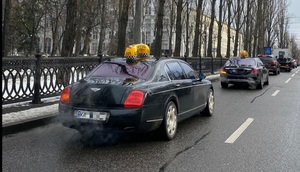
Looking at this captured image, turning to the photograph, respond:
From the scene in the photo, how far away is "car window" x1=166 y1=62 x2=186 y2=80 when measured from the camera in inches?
277

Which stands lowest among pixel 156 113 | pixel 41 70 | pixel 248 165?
pixel 248 165

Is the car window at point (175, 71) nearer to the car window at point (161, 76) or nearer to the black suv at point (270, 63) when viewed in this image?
the car window at point (161, 76)

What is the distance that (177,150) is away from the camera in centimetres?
580

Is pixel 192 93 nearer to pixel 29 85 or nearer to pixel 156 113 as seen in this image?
pixel 156 113

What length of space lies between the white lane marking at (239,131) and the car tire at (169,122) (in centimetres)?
95

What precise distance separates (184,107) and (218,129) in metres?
0.89

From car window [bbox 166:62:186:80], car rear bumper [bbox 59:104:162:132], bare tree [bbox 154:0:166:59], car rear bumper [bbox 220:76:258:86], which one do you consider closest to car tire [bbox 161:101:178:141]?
car rear bumper [bbox 59:104:162:132]

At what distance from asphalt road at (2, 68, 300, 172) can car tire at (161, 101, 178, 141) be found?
0.13 metres

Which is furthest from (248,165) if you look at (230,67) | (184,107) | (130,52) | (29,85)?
(230,67)

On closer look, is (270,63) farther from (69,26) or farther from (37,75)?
(37,75)

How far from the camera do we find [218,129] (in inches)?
294

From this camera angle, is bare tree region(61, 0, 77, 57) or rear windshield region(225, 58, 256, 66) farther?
rear windshield region(225, 58, 256, 66)

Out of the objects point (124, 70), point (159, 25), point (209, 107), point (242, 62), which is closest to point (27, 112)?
point (124, 70)

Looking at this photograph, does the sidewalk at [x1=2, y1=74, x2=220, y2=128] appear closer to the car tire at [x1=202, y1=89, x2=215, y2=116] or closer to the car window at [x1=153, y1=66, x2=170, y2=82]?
the car window at [x1=153, y1=66, x2=170, y2=82]
